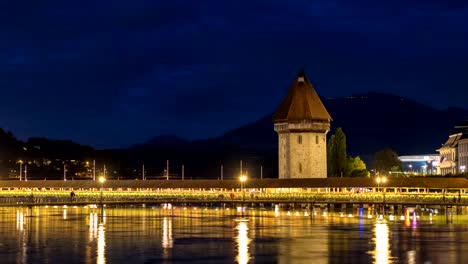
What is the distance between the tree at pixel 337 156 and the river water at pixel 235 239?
35450 millimetres

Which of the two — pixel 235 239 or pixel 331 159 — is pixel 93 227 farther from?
pixel 331 159

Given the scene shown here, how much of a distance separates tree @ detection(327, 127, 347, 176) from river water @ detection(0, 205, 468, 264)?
35450mm

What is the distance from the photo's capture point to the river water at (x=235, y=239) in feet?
133

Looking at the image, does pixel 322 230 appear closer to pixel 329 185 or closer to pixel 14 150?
pixel 329 185

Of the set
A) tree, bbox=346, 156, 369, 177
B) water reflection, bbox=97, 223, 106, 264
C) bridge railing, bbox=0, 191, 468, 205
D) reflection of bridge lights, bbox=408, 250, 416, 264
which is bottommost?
reflection of bridge lights, bbox=408, 250, 416, 264

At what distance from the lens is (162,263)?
127ft

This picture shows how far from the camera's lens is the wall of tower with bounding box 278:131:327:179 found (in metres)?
98.0

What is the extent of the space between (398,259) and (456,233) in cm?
1438

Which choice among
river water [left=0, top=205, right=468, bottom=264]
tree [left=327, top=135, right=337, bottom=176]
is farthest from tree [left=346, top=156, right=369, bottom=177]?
river water [left=0, top=205, right=468, bottom=264]

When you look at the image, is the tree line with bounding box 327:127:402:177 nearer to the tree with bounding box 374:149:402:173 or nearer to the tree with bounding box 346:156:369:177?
the tree with bounding box 346:156:369:177

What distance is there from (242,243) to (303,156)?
5142cm

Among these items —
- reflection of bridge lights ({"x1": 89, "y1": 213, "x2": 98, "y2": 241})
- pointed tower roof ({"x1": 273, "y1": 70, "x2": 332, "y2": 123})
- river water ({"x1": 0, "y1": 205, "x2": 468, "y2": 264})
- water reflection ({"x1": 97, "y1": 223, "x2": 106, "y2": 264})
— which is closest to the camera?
water reflection ({"x1": 97, "y1": 223, "x2": 106, "y2": 264})

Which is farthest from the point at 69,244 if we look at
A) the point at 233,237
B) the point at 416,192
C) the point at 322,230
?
the point at 416,192

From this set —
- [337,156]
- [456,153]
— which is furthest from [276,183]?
[456,153]
